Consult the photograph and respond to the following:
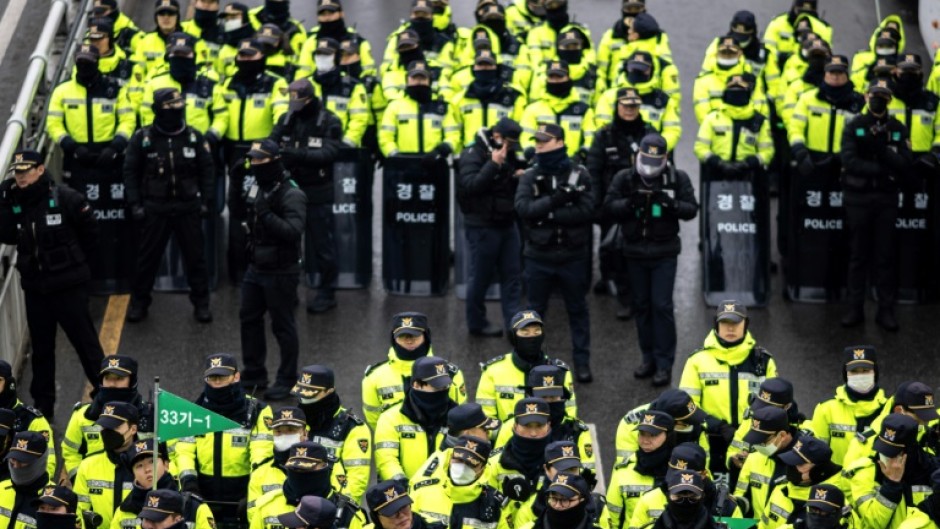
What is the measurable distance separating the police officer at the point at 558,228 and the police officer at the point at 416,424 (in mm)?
3267

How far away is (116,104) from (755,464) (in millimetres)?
7954

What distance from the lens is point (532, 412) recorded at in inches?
597

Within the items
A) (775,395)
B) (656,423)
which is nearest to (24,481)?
(656,423)

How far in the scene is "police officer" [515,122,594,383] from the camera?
18969 millimetres

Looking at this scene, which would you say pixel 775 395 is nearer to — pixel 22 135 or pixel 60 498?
pixel 60 498

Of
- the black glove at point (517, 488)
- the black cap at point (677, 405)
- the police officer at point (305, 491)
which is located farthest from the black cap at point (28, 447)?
the black cap at point (677, 405)

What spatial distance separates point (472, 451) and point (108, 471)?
2.88 meters

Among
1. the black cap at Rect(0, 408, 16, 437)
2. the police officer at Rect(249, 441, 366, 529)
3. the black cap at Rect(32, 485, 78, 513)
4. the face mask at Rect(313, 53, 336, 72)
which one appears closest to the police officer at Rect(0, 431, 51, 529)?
the black cap at Rect(0, 408, 16, 437)

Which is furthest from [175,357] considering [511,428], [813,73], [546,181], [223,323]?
[813,73]

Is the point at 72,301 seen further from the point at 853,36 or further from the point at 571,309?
the point at 853,36

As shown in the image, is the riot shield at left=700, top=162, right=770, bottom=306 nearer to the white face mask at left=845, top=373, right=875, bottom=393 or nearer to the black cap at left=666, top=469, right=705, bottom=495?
the white face mask at left=845, top=373, right=875, bottom=393

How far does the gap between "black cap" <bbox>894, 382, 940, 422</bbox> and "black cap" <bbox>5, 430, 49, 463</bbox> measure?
242 inches

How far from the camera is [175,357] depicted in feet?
65.4

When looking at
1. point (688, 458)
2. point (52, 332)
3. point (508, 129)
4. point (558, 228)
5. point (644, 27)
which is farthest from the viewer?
point (644, 27)
